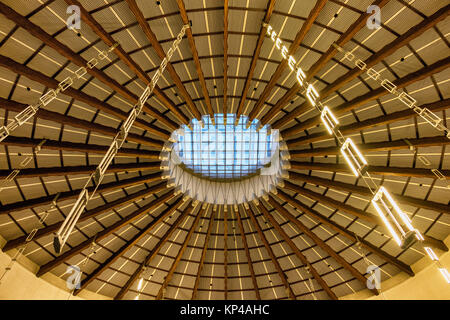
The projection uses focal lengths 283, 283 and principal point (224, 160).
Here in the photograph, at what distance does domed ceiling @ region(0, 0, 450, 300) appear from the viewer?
1586 cm

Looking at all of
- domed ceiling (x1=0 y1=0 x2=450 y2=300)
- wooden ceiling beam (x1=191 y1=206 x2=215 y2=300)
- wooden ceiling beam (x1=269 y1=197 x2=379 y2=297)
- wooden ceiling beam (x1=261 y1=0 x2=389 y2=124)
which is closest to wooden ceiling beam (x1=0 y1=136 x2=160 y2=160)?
domed ceiling (x1=0 y1=0 x2=450 y2=300)

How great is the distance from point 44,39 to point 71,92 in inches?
128

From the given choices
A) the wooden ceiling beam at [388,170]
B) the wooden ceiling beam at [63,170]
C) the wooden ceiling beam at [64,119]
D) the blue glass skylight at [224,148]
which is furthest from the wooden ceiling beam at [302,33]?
the wooden ceiling beam at [63,170]

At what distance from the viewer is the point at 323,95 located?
61.7ft

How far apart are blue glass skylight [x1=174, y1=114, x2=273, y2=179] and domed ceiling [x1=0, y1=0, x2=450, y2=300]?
370 centimetres

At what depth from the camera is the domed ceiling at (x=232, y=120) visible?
52.0ft

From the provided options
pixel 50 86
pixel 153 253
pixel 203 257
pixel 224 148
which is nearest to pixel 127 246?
pixel 153 253

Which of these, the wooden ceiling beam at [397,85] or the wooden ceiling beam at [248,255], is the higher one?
the wooden ceiling beam at [397,85]

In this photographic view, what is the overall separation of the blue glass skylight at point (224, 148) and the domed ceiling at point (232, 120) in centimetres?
370

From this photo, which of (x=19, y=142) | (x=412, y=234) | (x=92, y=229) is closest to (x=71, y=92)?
(x=19, y=142)

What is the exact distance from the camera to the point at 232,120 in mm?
28203

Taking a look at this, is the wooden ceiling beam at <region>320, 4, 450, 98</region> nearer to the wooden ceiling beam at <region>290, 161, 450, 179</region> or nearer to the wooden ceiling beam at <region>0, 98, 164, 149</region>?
the wooden ceiling beam at <region>290, 161, 450, 179</region>

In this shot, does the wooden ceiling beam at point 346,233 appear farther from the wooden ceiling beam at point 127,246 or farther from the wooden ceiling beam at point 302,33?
the wooden ceiling beam at point 127,246
